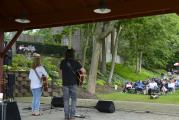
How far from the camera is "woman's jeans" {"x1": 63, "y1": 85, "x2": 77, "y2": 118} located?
35.8 feet

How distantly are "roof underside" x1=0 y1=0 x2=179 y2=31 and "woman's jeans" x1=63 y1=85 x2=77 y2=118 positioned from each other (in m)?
2.65

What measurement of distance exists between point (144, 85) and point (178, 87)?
7.63m

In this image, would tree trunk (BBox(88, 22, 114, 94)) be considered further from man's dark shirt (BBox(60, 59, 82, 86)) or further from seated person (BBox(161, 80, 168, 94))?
man's dark shirt (BBox(60, 59, 82, 86))

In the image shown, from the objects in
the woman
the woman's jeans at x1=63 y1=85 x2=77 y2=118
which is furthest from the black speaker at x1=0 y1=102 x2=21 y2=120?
the woman

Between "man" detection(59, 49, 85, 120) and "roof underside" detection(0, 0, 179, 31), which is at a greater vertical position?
"roof underside" detection(0, 0, 179, 31)

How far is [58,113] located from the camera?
41.6 ft

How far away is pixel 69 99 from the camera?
1119 cm

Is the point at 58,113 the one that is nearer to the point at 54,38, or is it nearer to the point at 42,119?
the point at 42,119

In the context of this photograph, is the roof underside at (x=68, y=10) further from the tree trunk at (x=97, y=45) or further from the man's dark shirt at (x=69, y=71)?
the tree trunk at (x=97, y=45)

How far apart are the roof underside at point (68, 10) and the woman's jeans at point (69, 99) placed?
2646 millimetres

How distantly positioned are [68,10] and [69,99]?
3140 mm

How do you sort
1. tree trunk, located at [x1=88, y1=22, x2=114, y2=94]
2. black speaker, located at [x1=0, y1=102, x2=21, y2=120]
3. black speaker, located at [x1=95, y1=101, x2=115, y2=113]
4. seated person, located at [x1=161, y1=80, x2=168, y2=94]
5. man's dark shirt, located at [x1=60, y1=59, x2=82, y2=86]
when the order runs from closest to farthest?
black speaker, located at [x1=0, y1=102, x2=21, y2=120], man's dark shirt, located at [x1=60, y1=59, x2=82, y2=86], black speaker, located at [x1=95, y1=101, x2=115, y2=113], tree trunk, located at [x1=88, y1=22, x2=114, y2=94], seated person, located at [x1=161, y1=80, x2=168, y2=94]

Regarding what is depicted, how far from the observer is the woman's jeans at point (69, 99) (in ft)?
35.8

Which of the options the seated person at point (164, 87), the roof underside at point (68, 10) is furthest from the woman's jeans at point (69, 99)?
the seated person at point (164, 87)
